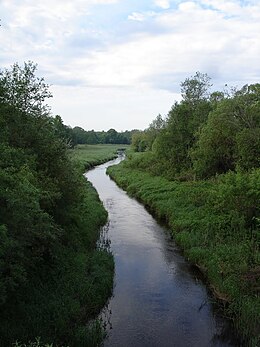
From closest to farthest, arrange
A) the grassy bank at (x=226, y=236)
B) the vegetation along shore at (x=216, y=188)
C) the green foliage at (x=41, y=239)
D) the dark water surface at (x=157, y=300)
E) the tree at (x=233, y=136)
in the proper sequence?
the green foliage at (x=41, y=239) → the dark water surface at (x=157, y=300) → the grassy bank at (x=226, y=236) → the vegetation along shore at (x=216, y=188) → the tree at (x=233, y=136)

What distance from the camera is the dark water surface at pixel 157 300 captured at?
47.4 ft

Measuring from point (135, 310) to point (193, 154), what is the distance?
2864 centimetres

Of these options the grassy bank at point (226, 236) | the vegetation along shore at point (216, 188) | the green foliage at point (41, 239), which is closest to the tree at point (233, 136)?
the vegetation along shore at point (216, 188)

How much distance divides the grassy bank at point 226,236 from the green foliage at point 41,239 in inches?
212

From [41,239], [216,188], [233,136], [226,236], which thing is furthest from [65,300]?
[233,136]

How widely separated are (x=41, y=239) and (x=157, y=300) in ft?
19.9

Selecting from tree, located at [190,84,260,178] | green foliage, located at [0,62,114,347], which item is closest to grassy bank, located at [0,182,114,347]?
green foliage, located at [0,62,114,347]

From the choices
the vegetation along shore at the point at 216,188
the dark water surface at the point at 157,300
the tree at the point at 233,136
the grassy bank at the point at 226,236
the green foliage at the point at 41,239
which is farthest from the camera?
the tree at the point at 233,136

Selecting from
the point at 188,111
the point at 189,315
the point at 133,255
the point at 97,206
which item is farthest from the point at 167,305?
the point at 188,111

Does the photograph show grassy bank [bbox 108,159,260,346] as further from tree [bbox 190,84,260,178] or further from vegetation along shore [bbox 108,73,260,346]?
tree [bbox 190,84,260,178]

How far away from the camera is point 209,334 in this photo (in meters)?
14.8

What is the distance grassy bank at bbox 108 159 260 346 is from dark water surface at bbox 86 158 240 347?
2.53 feet

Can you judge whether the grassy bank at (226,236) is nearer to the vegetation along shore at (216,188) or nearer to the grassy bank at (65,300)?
the vegetation along shore at (216,188)

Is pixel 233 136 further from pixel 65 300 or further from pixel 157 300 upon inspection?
pixel 65 300
